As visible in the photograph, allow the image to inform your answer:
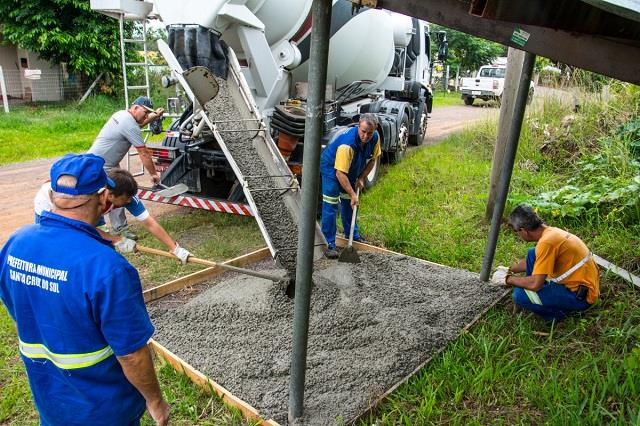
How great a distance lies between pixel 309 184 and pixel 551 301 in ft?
7.19

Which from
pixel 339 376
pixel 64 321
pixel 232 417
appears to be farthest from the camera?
pixel 339 376

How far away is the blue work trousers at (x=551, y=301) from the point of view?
3.46m

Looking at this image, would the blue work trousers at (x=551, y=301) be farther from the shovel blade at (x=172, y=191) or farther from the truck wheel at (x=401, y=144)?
the truck wheel at (x=401, y=144)

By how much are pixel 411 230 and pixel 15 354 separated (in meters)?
3.78

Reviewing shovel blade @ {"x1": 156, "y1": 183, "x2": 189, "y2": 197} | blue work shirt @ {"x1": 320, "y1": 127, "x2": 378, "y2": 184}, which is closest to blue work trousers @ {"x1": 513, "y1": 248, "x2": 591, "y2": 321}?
blue work shirt @ {"x1": 320, "y1": 127, "x2": 378, "y2": 184}

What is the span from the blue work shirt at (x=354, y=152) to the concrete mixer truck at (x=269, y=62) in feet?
2.02

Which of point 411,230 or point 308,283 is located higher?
point 308,283

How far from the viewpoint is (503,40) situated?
2301 mm

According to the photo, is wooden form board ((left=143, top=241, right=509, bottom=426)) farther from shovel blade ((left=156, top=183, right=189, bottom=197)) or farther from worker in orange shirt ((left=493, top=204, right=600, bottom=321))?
shovel blade ((left=156, top=183, right=189, bottom=197))

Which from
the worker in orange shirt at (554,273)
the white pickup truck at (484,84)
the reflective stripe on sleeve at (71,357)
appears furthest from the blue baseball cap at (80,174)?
the white pickup truck at (484,84)

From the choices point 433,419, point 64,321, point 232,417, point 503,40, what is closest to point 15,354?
point 232,417

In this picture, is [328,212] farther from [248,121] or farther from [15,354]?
[15,354]

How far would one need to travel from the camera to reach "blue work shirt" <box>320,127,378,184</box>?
16.2 feet

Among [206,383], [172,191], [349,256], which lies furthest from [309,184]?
[172,191]
